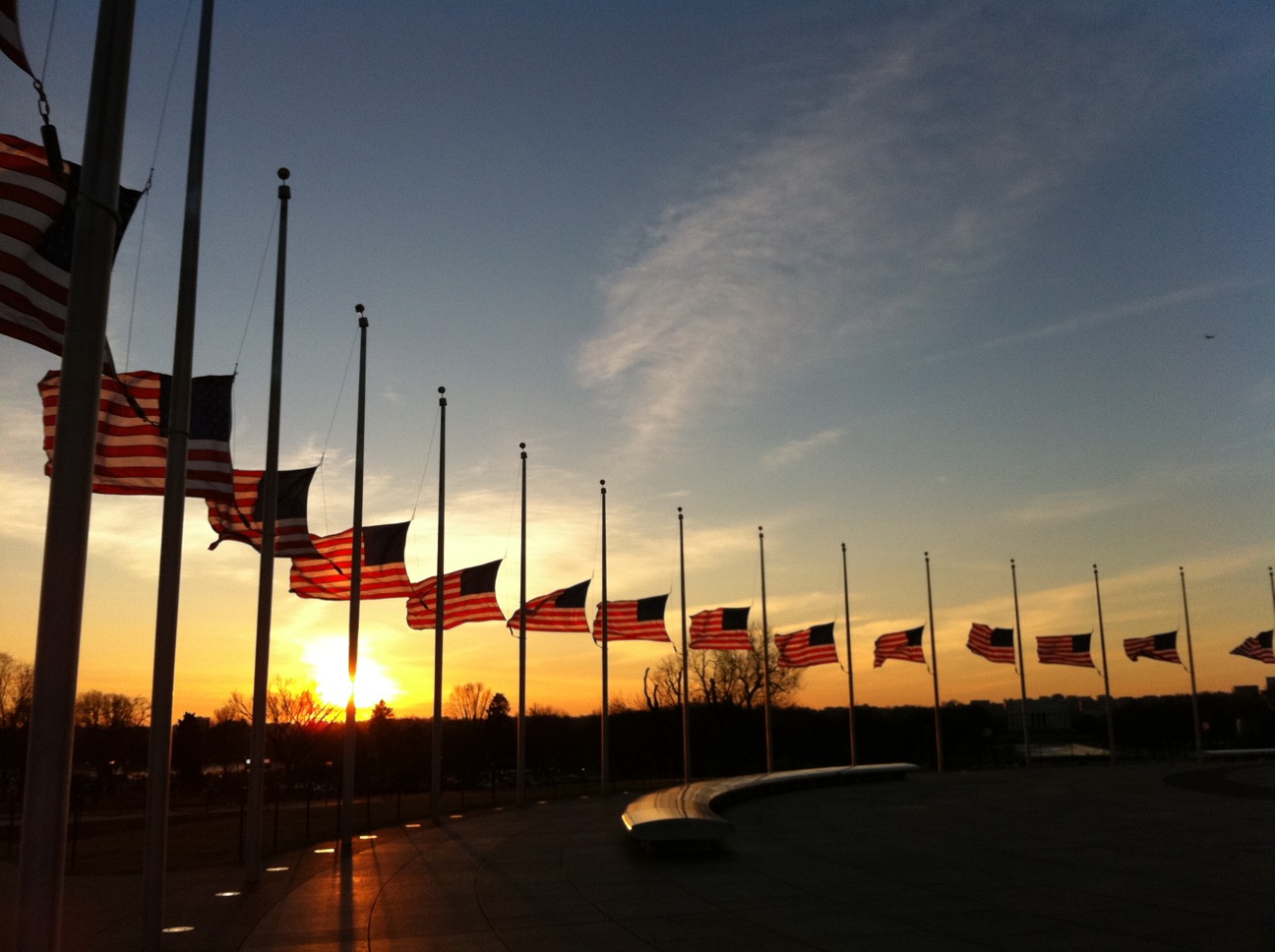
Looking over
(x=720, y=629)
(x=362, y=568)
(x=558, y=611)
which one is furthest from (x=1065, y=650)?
(x=362, y=568)

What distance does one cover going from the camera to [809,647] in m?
44.8

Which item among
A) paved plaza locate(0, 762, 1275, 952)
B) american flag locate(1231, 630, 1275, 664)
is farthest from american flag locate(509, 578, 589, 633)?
american flag locate(1231, 630, 1275, 664)

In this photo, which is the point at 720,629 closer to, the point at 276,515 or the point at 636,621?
the point at 636,621

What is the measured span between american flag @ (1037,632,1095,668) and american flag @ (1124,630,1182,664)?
218 cm

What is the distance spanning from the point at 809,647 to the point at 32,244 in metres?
38.1

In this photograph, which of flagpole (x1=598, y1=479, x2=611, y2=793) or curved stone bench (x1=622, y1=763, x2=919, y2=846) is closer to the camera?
curved stone bench (x1=622, y1=763, x2=919, y2=846)

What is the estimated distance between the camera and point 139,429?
16250 millimetres

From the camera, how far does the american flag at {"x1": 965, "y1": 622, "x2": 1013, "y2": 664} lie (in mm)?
51656

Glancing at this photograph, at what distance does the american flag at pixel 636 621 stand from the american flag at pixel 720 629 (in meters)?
3.89

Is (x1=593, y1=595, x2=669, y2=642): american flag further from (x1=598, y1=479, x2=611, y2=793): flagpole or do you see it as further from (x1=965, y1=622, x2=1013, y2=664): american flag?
(x1=965, y1=622, x2=1013, y2=664): american flag

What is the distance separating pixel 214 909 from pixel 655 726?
77.0 meters

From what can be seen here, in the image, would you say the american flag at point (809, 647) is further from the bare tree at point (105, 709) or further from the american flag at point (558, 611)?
the bare tree at point (105, 709)

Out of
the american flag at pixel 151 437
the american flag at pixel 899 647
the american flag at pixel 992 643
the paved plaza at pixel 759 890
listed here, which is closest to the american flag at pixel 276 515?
the american flag at pixel 151 437

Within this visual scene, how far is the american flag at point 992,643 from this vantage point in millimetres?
51656
